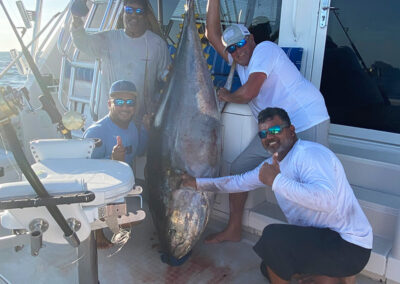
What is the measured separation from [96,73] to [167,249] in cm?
184

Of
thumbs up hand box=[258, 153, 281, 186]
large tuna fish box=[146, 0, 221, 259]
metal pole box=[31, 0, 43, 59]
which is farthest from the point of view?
metal pole box=[31, 0, 43, 59]

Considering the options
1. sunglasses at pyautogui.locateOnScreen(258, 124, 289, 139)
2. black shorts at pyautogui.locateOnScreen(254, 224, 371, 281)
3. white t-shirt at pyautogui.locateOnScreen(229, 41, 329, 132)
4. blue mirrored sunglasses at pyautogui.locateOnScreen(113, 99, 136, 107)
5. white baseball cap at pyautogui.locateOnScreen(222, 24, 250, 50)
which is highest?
white baseball cap at pyautogui.locateOnScreen(222, 24, 250, 50)

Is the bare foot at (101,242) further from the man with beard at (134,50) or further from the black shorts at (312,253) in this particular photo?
the black shorts at (312,253)

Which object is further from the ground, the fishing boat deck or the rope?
the rope

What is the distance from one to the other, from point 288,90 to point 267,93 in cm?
14

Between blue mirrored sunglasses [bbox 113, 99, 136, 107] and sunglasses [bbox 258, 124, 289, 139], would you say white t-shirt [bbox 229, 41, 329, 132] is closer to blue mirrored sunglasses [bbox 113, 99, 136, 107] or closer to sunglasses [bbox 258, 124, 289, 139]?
sunglasses [bbox 258, 124, 289, 139]

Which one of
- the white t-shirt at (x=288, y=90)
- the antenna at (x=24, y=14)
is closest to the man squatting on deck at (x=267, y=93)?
the white t-shirt at (x=288, y=90)

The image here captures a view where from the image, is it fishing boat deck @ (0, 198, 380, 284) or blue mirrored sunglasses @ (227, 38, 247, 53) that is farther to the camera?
blue mirrored sunglasses @ (227, 38, 247, 53)

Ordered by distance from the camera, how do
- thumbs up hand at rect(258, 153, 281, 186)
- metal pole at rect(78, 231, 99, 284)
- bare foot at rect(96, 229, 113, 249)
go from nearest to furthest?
1. metal pole at rect(78, 231, 99, 284)
2. thumbs up hand at rect(258, 153, 281, 186)
3. bare foot at rect(96, 229, 113, 249)

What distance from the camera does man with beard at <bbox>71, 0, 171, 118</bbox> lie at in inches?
107

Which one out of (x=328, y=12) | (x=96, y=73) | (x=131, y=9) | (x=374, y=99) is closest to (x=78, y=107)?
(x=96, y=73)

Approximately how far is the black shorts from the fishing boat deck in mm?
337

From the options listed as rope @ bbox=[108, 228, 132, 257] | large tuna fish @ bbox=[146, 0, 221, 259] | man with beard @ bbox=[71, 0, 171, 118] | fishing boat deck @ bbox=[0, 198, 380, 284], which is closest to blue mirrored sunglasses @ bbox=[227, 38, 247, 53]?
large tuna fish @ bbox=[146, 0, 221, 259]

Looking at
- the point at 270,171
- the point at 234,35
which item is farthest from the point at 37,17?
the point at 270,171
